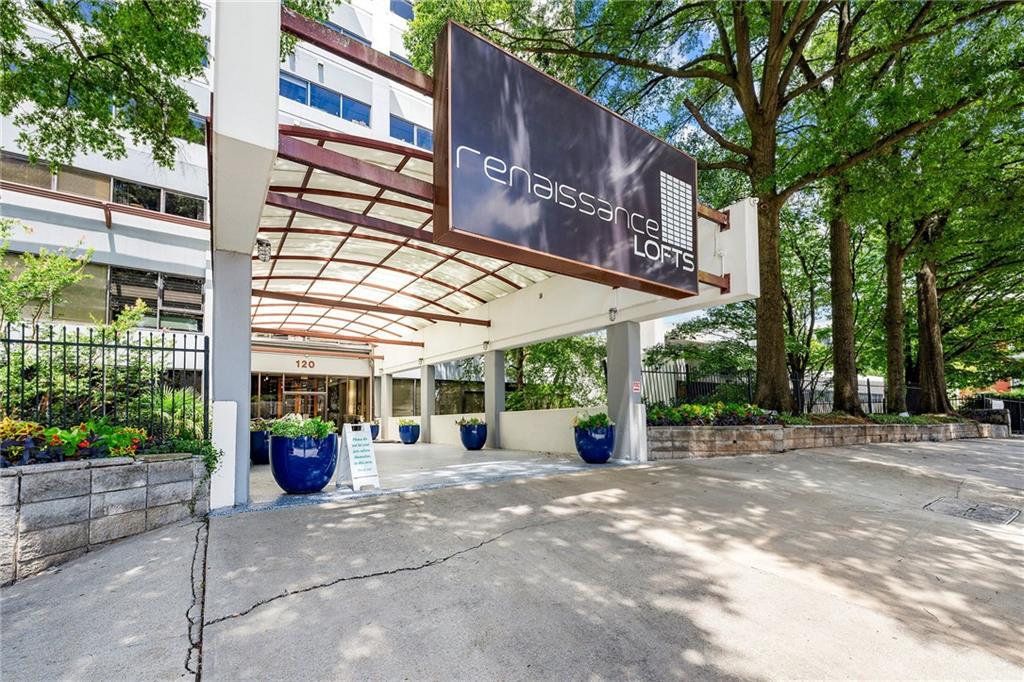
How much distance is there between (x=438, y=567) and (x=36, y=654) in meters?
2.25

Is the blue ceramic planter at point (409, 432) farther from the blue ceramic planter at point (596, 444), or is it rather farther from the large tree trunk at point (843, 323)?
the large tree trunk at point (843, 323)

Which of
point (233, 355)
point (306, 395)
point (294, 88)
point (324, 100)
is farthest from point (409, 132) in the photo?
point (233, 355)

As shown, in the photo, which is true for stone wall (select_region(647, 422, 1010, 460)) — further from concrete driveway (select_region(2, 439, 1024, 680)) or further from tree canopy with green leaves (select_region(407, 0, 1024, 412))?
concrete driveway (select_region(2, 439, 1024, 680))

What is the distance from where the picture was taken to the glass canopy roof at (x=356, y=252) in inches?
236

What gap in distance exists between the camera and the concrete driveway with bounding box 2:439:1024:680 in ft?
8.32

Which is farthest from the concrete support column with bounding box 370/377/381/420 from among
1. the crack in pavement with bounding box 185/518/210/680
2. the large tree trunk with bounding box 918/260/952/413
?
the large tree trunk with bounding box 918/260/952/413

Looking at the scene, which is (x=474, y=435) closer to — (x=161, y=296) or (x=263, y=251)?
(x=263, y=251)

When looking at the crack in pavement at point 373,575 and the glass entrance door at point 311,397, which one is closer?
the crack in pavement at point 373,575

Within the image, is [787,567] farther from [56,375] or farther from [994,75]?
[994,75]

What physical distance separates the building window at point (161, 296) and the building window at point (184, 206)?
5.56 feet

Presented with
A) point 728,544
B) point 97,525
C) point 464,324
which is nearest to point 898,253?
point 464,324

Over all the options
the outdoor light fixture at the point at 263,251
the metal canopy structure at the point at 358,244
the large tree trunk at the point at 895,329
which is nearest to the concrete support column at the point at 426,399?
the metal canopy structure at the point at 358,244

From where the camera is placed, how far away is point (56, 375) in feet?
19.8

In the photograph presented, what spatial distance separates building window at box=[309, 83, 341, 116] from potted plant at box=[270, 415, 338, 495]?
15600 millimetres
